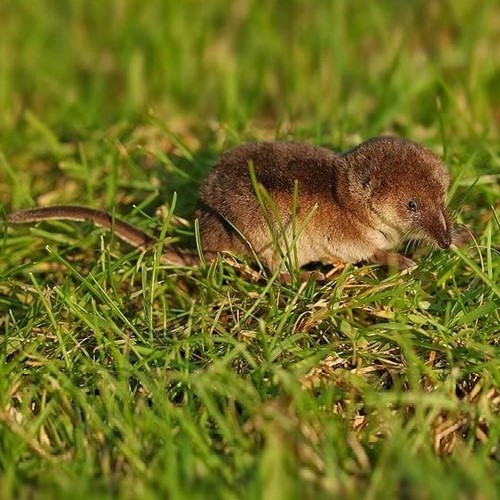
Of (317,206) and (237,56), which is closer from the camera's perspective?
(317,206)

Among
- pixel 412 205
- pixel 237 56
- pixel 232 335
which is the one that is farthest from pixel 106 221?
pixel 237 56

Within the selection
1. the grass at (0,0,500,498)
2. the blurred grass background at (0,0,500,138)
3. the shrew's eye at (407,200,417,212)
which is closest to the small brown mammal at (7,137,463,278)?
the shrew's eye at (407,200,417,212)

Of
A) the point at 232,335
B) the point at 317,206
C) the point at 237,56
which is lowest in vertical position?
the point at 237,56

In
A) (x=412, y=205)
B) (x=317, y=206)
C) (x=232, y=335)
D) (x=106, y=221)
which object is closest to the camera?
(x=232, y=335)

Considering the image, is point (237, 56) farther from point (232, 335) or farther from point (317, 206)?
point (232, 335)

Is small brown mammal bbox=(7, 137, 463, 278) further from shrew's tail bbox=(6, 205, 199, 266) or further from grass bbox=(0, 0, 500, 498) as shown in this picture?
grass bbox=(0, 0, 500, 498)
